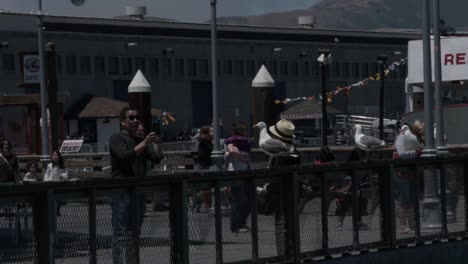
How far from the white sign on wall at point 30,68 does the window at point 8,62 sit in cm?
2079

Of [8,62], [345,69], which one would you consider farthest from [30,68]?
[345,69]

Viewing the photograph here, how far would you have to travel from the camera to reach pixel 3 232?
34.6 ft

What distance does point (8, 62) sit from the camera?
73.6 meters

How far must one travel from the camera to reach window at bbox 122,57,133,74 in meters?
80.5

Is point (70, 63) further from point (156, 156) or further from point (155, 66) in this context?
point (156, 156)

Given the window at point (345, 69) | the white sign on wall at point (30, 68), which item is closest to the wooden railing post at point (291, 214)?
the white sign on wall at point (30, 68)

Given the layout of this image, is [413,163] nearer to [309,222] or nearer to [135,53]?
[309,222]

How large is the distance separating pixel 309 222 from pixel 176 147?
138 ft

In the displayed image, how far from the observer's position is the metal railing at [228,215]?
11.1 metres

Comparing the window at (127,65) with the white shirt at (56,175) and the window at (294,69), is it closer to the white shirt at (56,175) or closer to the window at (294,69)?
the window at (294,69)

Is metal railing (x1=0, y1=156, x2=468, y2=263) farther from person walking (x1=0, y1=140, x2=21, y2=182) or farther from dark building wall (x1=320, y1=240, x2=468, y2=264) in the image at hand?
person walking (x1=0, y1=140, x2=21, y2=182)

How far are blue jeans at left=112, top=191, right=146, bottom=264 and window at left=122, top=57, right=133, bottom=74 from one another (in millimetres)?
68651

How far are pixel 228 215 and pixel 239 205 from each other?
Answer: 0.94ft

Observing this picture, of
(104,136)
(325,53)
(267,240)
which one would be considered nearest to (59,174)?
(267,240)
